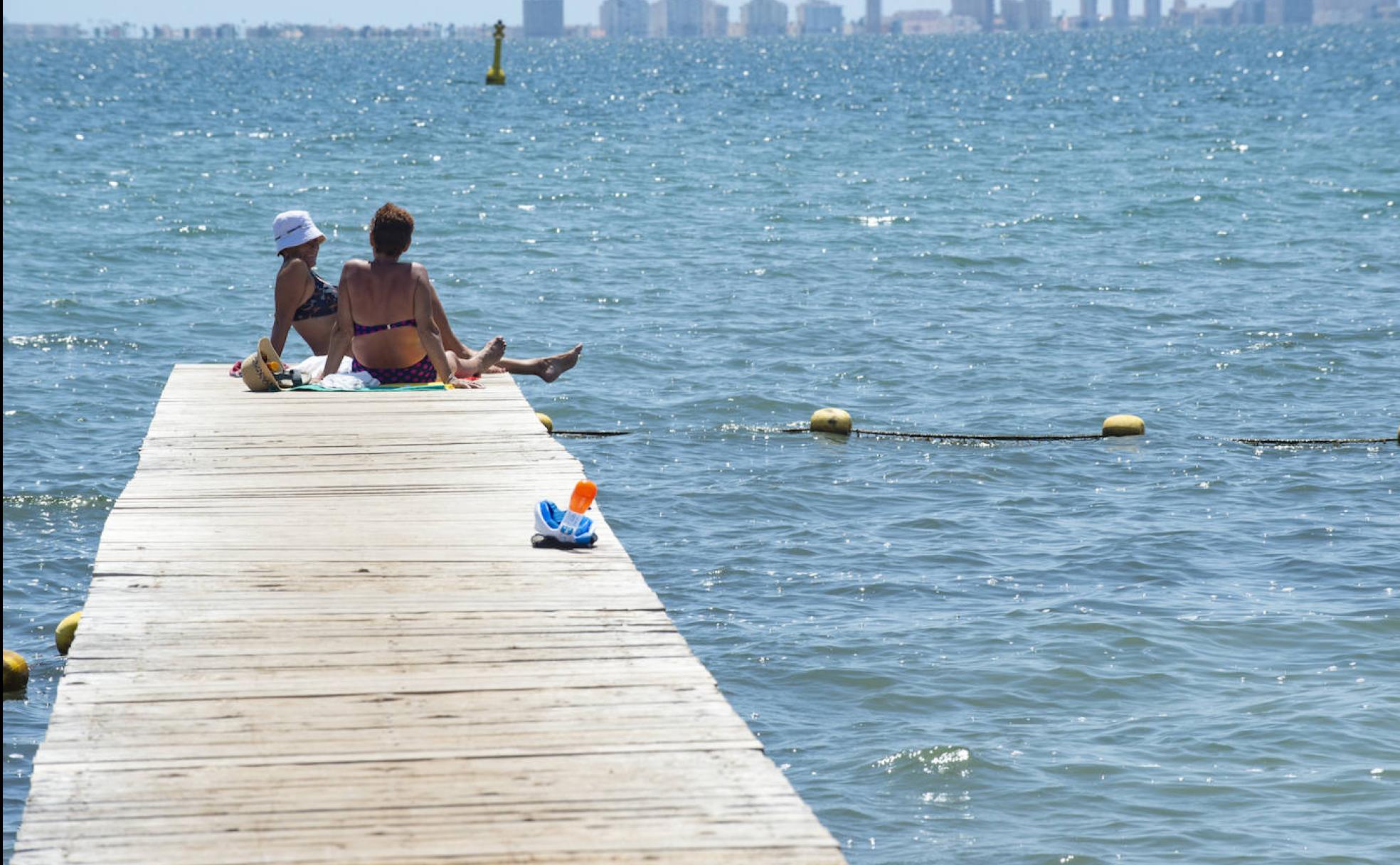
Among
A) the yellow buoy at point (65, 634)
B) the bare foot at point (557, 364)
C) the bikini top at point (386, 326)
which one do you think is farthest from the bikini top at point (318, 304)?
the yellow buoy at point (65, 634)

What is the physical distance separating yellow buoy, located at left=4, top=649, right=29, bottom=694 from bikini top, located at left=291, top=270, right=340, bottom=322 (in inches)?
140

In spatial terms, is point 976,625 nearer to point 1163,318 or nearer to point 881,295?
point 1163,318

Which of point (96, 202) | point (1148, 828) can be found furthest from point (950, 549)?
point (96, 202)

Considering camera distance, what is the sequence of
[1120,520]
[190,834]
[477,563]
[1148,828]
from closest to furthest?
[190,834], [477,563], [1148,828], [1120,520]

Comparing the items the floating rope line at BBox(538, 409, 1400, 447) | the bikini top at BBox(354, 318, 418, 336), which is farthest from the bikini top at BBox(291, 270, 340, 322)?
the floating rope line at BBox(538, 409, 1400, 447)

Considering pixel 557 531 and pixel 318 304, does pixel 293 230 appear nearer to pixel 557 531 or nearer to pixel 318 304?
pixel 318 304

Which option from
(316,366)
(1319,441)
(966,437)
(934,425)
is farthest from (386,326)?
(1319,441)

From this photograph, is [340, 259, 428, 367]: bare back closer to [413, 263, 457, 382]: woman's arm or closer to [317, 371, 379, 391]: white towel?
[413, 263, 457, 382]: woman's arm

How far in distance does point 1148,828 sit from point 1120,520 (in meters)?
4.33

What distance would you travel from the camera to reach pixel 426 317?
9914mm

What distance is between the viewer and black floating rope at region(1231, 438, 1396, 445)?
1268cm

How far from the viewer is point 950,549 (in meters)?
10.3

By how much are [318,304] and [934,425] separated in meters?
5.22

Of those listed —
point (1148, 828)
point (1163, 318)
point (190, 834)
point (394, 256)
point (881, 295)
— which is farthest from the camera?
point (881, 295)
